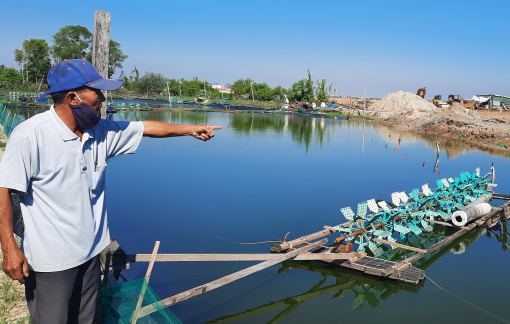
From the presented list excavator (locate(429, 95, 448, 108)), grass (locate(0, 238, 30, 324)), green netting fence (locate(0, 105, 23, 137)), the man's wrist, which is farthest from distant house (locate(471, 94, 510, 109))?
the man's wrist

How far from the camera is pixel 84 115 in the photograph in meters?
2.43


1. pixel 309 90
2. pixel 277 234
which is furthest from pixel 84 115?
pixel 309 90

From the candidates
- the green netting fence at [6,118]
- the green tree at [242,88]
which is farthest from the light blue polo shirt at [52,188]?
the green tree at [242,88]

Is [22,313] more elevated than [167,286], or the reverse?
[22,313]

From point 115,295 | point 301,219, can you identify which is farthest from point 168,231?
point 115,295

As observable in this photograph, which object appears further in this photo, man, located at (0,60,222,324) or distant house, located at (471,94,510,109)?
distant house, located at (471,94,510,109)

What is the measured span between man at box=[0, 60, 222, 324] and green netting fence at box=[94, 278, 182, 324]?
0.62 m

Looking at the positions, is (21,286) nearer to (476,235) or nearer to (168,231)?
(168,231)

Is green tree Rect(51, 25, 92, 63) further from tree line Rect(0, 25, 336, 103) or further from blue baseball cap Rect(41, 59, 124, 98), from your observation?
blue baseball cap Rect(41, 59, 124, 98)

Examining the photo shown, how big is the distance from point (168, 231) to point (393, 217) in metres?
4.78

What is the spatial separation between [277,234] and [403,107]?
54.4 metres

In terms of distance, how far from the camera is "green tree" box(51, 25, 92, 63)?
211 ft

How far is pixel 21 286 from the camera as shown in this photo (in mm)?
4469

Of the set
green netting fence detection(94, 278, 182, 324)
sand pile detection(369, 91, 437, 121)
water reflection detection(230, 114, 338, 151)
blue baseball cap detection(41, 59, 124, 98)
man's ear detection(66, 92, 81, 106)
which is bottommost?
green netting fence detection(94, 278, 182, 324)
